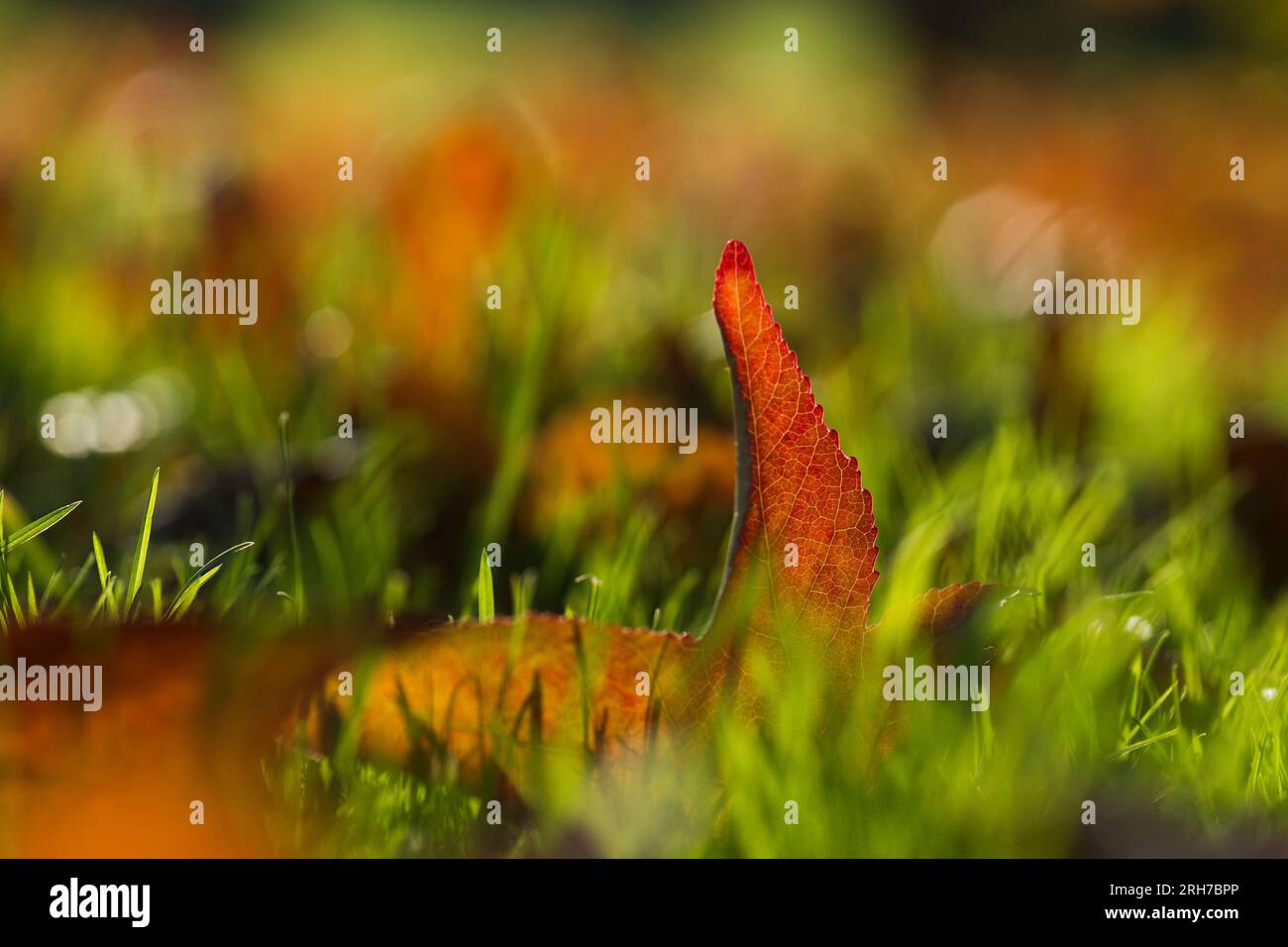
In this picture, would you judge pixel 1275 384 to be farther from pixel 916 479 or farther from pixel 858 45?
pixel 858 45

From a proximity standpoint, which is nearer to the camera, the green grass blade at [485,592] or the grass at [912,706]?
the grass at [912,706]

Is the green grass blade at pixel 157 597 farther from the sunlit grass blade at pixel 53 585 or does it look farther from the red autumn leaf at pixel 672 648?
the red autumn leaf at pixel 672 648

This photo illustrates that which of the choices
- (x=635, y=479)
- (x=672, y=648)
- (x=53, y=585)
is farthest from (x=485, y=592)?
(x=635, y=479)

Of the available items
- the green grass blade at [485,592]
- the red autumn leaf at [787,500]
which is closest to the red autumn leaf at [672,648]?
the red autumn leaf at [787,500]

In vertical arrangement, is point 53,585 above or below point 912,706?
above

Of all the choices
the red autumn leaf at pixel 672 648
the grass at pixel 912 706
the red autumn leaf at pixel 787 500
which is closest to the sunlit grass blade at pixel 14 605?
the grass at pixel 912 706

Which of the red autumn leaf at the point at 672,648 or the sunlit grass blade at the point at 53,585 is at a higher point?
the sunlit grass blade at the point at 53,585

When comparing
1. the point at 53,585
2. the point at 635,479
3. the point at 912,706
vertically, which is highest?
the point at 635,479

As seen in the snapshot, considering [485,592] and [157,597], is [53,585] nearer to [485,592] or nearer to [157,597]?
[157,597]

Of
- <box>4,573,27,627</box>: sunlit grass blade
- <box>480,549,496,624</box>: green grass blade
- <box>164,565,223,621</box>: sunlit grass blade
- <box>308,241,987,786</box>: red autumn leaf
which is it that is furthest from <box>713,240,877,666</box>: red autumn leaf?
<box>4,573,27,627</box>: sunlit grass blade
